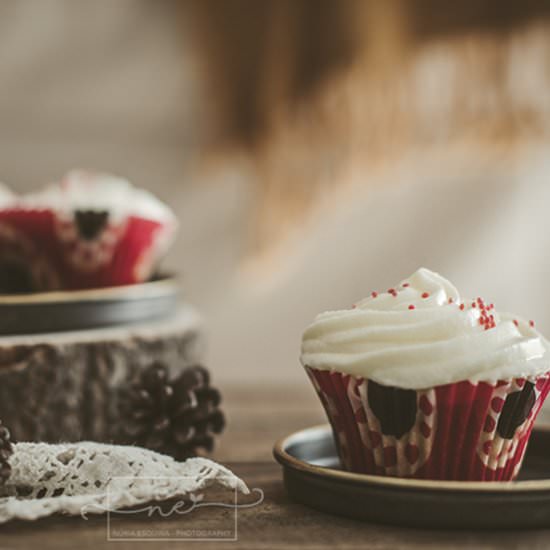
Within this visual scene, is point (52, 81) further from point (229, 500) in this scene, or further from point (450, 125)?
point (229, 500)

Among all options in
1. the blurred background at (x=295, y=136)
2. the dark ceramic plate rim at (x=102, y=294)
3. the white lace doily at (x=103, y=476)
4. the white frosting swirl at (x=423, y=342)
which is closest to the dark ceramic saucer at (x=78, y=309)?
the dark ceramic plate rim at (x=102, y=294)

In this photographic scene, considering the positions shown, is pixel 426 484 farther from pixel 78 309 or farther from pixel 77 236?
pixel 77 236

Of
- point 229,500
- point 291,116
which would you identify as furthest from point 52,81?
point 229,500

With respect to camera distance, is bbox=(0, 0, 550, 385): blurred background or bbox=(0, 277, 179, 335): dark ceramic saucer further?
bbox=(0, 0, 550, 385): blurred background

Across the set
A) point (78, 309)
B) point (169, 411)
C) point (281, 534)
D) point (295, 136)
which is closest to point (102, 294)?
point (78, 309)

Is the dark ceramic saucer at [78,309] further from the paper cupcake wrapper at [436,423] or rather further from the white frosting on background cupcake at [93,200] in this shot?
the paper cupcake wrapper at [436,423]

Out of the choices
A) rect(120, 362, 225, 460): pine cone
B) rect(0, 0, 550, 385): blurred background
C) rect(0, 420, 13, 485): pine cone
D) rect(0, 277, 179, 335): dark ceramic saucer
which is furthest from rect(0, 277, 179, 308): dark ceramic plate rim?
rect(0, 0, 550, 385): blurred background

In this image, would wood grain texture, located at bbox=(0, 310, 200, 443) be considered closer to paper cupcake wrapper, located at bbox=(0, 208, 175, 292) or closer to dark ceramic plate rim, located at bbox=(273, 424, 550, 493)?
paper cupcake wrapper, located at bbox=(0, 208, 175, 292)
